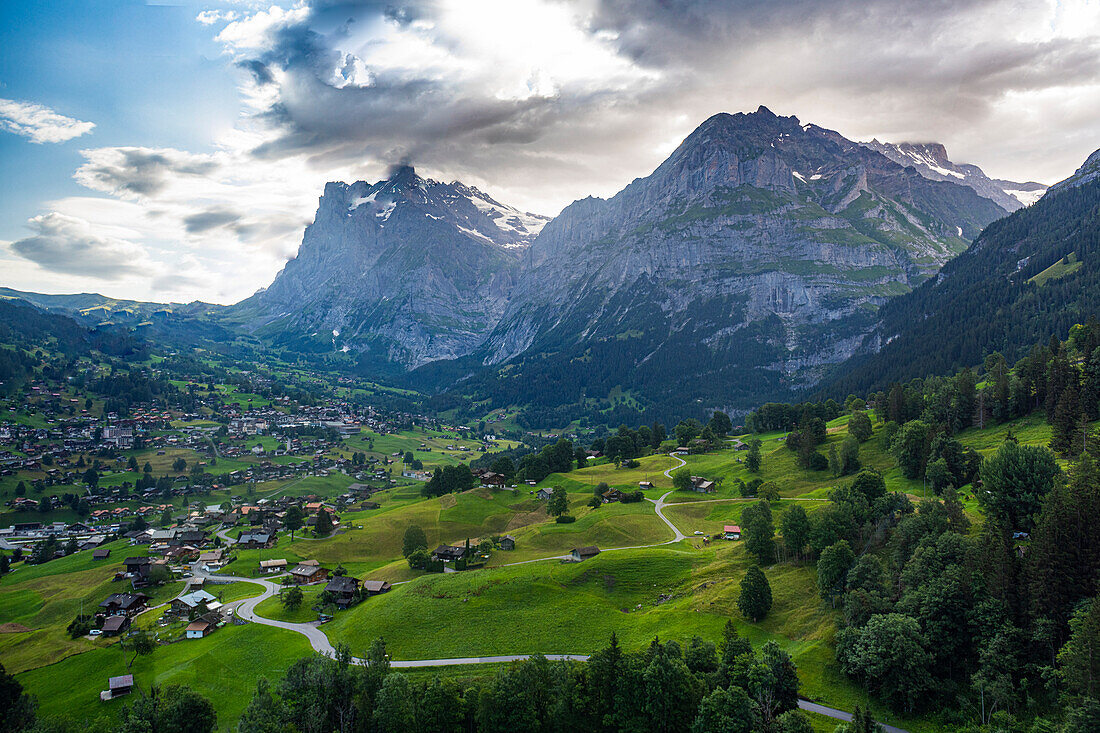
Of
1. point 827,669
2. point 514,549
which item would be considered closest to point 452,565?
point 514,549

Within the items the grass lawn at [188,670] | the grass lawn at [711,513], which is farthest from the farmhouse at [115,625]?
the grass lawn at [711,513]

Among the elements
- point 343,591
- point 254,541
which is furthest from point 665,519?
point 254,541

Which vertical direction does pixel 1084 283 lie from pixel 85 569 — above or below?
above

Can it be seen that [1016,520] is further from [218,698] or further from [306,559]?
[306,559]

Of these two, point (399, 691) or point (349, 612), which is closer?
point (399, 691)

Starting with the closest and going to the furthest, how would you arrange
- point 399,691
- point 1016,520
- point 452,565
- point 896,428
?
point 399,691
point 1016,520
point 452,565
point 896,428

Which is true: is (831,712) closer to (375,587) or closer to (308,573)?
(375,587)

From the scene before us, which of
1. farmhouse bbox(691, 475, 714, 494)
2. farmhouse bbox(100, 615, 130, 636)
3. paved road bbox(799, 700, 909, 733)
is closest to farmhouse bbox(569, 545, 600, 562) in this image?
farmhouse bbox(691, 475, 714, 494)

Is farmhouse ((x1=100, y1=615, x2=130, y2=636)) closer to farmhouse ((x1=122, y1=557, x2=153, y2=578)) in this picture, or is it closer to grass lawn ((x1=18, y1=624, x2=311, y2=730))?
grass lawn ((x1=18, y1=624, x2=311, y2=730))
